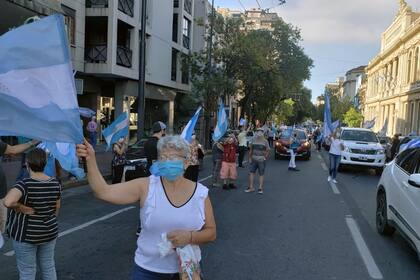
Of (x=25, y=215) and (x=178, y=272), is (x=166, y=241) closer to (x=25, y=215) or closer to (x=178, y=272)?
(x=178, y=272)

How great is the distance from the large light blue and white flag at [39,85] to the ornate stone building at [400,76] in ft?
148

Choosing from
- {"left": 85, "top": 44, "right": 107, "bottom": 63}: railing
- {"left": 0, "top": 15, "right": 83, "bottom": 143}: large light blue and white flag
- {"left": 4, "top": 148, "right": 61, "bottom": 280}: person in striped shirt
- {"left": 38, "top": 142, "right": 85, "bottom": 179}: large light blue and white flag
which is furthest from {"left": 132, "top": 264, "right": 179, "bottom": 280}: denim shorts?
{"left": 85, "top": 44, "right": 107, "bottom": 63}: railing

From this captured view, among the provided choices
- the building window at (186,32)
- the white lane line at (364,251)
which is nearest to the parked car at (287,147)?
the building window at (186,32)

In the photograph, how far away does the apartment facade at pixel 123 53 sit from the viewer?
24.2 meters

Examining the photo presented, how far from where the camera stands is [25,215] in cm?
420

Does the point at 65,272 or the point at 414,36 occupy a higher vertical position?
the point at 414,36

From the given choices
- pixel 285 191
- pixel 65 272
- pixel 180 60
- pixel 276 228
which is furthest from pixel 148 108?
pixel 65 272

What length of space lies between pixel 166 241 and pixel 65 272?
3.12 meters

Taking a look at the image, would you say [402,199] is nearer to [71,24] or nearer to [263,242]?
[263,242]

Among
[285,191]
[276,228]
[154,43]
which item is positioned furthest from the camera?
[154,43]

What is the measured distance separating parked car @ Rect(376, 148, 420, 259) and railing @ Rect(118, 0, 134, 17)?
1982 centimetres

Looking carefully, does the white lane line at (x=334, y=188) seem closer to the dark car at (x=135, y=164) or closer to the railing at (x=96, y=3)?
the dark car at (x=135, y=164)

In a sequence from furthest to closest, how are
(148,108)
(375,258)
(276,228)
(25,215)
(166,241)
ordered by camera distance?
1. (148,108)
2. (276,228)
3. (375,258)
4. (25,215)
5. (166,241)

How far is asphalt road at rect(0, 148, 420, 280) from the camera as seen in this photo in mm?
5926
